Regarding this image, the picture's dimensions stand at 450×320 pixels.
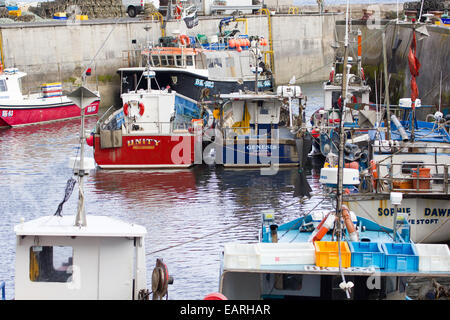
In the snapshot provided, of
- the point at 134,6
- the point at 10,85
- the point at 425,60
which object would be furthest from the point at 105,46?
the point at 425,60

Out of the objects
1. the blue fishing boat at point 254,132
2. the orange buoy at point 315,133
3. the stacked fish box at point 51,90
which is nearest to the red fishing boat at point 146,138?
the blue fishing boat at point 254,132

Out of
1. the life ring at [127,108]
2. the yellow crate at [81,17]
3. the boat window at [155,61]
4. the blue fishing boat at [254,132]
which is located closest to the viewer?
the blue fishing boat at [254,132]

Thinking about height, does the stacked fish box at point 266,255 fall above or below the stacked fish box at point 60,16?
A: below

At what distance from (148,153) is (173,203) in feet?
12.8

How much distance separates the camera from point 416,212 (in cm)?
1639

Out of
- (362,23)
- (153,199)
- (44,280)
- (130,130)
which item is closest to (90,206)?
(153,199)

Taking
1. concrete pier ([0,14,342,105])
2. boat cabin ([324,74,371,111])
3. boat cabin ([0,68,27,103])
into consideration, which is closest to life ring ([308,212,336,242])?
boat cabin ([324,74,371,111])

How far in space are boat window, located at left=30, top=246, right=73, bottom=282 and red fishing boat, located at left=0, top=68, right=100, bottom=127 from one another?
2402 centimetres

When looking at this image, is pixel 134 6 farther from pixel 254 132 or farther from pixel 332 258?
pixel 332 258

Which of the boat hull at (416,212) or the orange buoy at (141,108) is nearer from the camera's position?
the boat hull at (416,212)

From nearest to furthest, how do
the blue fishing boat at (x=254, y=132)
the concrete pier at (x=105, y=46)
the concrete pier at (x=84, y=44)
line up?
the blue fishing boat at (x=254, y=132), the concrete pier at (x=105, y=46), the concrete pier at (x=84, y=44)

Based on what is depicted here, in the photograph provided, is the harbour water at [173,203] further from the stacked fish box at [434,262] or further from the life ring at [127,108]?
the stacked fish box at [434,262]

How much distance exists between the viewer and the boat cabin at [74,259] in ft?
33.3

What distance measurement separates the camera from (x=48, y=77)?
136 ft
